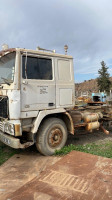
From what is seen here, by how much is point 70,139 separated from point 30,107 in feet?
8.54

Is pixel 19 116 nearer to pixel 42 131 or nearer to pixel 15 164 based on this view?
pixel 42 131

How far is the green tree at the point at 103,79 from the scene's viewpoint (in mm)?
34969

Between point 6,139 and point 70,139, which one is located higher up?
point 6,139

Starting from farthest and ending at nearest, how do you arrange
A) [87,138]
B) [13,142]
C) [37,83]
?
1. [87,138]
2. [37,83]
3. [13,142]

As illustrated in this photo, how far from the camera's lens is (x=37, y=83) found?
13.6 feet

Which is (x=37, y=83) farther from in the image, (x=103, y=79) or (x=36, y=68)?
(x=103, y=79)

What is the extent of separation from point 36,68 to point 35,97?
78 cm

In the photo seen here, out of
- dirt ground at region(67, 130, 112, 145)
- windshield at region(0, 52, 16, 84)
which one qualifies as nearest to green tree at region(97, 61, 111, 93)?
dirt ground at region(67, 130, 112, 145)

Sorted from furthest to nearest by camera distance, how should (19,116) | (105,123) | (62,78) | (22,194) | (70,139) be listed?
(105,123)
(70,139)
(62,78)
(19,116)
(22,194)

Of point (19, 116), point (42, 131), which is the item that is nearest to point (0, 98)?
point (19, 116)

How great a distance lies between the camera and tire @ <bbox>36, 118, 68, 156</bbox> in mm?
4203

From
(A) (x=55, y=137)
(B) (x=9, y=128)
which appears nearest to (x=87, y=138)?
(A) (x=55, y=137)

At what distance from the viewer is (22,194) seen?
273cm

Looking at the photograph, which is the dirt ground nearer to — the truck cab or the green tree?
the truck cab
